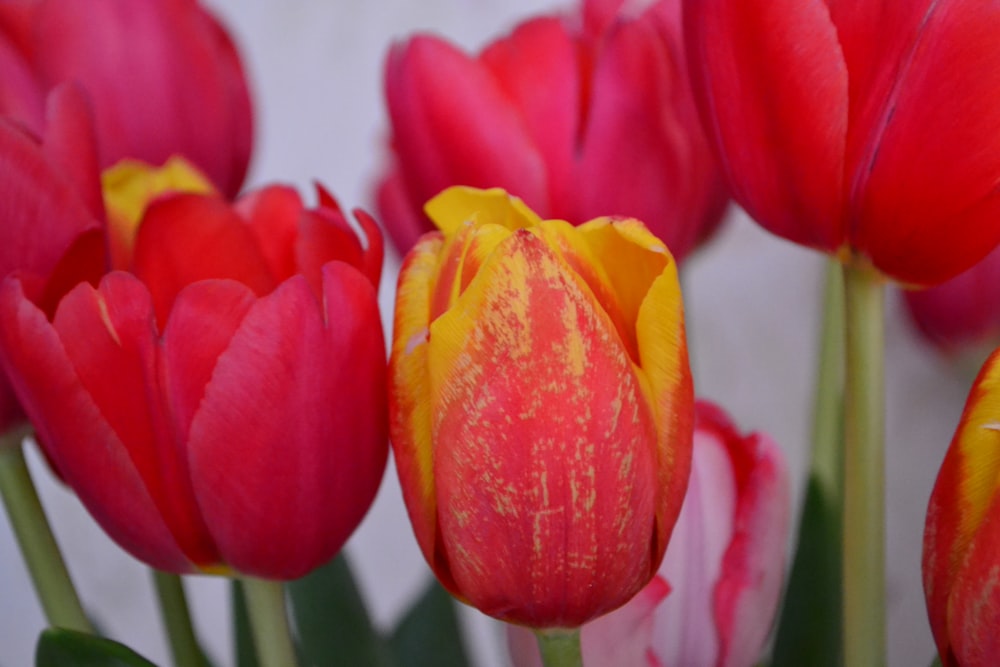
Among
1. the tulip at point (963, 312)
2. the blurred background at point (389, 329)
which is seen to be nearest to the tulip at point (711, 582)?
the tulip at point (963, 312)

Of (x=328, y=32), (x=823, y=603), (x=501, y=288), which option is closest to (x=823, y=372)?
(x=823, y=603)

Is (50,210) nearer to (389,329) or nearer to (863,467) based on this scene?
(863,467)

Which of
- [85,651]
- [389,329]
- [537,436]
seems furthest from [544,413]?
[389,329]

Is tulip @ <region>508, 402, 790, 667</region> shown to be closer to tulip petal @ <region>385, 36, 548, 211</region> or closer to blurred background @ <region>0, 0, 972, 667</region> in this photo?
tulip petal @ <region>385, 36, 548, 211</region>

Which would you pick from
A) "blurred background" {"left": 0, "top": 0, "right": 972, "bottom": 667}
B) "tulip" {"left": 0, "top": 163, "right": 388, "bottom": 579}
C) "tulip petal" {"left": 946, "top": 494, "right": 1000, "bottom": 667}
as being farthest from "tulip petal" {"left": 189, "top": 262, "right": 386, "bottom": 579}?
→ "blurred background" {"left": 0, "top": 0, "right": 972, "bottom": 667}

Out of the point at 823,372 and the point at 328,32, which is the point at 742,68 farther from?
the point at 328,32

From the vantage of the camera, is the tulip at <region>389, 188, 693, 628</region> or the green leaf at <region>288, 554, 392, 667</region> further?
the green leaf at <region>288, 554, 392, 667</region>
